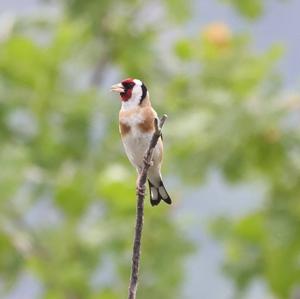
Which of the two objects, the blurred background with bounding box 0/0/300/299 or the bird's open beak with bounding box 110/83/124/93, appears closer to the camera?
the bird's open beak with bounding box 110/83/124/93

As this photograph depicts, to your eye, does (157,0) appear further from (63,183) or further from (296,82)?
(296,82)

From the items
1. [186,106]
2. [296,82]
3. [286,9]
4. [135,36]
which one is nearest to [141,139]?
[296,82]

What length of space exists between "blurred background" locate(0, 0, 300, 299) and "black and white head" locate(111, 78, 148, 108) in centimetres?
614

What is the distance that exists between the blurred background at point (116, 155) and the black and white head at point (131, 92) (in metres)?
6.14

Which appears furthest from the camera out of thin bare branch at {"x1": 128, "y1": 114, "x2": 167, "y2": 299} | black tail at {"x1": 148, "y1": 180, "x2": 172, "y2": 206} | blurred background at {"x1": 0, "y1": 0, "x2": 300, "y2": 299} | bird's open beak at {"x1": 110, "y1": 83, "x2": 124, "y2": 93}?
blurred background at {"x1": 0, "y1": 0, "x2": 300, "y2": 299}

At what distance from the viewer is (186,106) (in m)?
12.0

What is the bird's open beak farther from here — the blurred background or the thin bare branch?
the blurred background

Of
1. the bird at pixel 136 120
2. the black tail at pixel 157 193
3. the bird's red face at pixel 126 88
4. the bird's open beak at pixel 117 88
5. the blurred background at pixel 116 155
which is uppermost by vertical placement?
the blurred background at pixel 116 155

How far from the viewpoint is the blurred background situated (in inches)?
423

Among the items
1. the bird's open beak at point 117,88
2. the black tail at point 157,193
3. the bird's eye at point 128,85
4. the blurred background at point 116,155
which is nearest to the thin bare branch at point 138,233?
the bird's open beak at point 117,88

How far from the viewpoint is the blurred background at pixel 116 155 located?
10.7 meters

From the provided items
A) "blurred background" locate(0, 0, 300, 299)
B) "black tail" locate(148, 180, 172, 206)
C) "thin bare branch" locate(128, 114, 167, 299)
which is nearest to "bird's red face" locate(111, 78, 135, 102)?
"thin bare branch" locate(128, 114, 167, 299)

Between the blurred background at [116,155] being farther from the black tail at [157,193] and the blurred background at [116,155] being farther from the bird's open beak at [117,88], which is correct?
the bird's open beak at [117,88]

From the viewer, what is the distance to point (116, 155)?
13.6 meters
